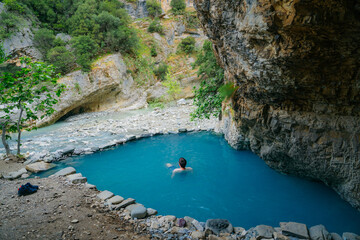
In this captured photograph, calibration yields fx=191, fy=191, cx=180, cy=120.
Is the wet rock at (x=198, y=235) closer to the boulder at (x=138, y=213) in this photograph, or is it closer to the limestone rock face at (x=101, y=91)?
the boulder at (x=138, y=213)

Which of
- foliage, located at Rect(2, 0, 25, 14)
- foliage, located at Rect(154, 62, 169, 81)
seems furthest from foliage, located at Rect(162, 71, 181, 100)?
foliage, located at Rect(2, 0, 25, 14)

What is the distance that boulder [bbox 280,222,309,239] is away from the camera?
381 cm

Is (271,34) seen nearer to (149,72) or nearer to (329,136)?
(329,136)

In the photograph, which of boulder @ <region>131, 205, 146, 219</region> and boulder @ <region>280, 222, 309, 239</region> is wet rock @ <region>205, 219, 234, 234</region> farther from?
boulder @ <region>131, 205, 146, 219</region>

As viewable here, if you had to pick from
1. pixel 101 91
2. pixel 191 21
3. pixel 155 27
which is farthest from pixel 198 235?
pixel 191 21

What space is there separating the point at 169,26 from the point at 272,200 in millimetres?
31654

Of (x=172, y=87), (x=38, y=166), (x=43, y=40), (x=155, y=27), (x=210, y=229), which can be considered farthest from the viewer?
(x=155, y=27)

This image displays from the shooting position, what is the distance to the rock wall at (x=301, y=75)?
288cm

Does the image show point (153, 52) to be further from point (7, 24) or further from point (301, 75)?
point (301, 75)

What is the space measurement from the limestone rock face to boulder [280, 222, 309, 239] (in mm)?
18315

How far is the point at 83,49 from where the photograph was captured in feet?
60.6

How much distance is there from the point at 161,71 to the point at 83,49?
10135 mm

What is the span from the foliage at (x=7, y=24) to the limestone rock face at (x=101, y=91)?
586cm

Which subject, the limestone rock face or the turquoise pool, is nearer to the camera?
the turquoise pool
